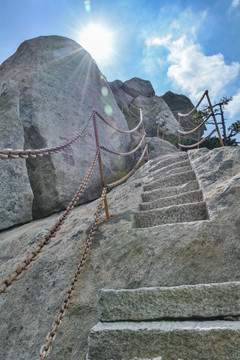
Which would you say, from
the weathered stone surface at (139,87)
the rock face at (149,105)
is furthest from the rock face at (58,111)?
the weathered stone surface at (139,87)

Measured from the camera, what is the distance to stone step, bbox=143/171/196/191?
14.1ft

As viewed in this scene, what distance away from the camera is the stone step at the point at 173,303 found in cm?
172

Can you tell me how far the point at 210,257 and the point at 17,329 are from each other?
2010 mm

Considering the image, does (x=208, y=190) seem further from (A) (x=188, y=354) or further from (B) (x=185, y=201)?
(A) (x=188, y=354)

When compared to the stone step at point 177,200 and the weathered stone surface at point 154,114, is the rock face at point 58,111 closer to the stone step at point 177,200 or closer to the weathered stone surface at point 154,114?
the stone step at point 177,200

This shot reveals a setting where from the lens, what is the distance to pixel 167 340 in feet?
5.22

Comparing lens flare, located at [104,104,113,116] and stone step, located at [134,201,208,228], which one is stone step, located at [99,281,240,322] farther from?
lens flare, located at [104,104,113,116]

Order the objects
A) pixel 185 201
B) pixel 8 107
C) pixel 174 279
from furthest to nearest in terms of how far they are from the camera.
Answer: pixel 8 107, pixel 185 201, pixel 174 279

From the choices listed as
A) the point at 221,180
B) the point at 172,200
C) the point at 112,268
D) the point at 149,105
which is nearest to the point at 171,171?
the point at 172,200

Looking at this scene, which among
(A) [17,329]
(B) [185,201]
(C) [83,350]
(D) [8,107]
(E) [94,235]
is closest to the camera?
(C) [83,350]

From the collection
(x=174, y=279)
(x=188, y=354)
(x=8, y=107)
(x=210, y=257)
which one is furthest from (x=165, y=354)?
(x=8, y=107)

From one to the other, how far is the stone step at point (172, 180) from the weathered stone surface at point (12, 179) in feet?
8.24

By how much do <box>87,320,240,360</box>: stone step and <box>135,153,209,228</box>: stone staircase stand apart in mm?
1549

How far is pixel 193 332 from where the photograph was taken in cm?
155
